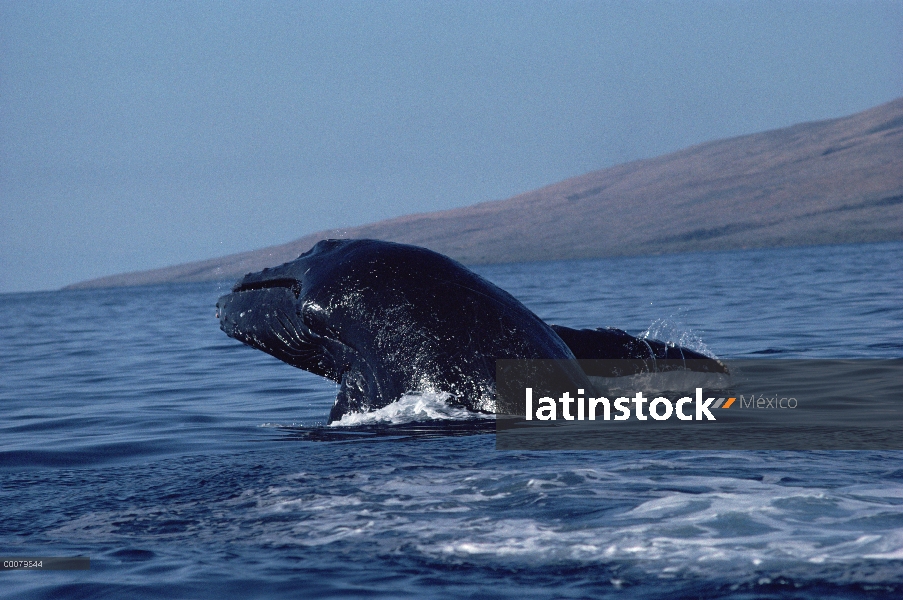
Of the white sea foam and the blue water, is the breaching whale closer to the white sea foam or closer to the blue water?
the white sea foam

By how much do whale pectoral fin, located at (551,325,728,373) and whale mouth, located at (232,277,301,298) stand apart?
1.79 m

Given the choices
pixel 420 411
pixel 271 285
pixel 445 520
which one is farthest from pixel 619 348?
pixel 445 520

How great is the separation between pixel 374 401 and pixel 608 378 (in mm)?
2011

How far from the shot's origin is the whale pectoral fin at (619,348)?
24.3ft

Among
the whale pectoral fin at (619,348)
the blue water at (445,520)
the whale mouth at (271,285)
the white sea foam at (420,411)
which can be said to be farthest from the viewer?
the whale pectoral fin at (619,348)

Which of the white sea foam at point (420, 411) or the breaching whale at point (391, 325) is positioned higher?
the breaching whale at point (391, 325)

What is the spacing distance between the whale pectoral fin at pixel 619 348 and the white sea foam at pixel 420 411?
1.20 metres

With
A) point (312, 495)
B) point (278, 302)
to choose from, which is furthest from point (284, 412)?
point (312, 495)

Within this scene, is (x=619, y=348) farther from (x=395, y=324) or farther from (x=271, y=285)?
(x=271, y=285)

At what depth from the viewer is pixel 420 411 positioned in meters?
6.19

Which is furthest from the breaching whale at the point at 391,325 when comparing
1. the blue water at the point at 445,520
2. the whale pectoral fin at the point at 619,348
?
the whale pectoral fin at the point at 619,348

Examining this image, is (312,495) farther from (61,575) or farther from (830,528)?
(830,528)

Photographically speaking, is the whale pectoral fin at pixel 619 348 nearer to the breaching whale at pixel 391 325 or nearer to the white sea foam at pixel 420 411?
the breaching whale at pixel 391 325

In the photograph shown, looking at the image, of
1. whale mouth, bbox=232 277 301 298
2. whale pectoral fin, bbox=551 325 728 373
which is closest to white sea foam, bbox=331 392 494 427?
whale mouth, bbox=232 277 301 298
